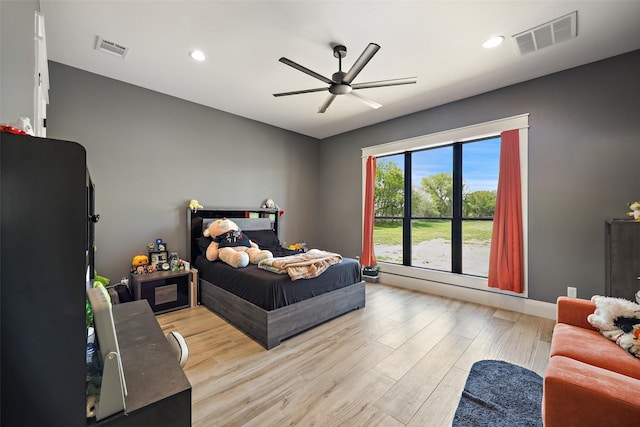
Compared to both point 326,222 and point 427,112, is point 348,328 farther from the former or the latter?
point 427,112

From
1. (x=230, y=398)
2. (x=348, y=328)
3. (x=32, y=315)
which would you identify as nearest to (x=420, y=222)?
(x=348, y=328)

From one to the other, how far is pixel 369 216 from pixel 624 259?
296 cm

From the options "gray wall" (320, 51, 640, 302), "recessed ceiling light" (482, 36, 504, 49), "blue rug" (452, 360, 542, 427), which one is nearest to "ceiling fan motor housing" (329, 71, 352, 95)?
"recessed ceiling light" (482, 36, 504, 49)

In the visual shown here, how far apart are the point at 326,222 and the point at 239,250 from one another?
245 cm

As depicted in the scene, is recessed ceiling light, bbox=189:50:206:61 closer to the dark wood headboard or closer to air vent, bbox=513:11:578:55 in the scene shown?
the dark wood headboard

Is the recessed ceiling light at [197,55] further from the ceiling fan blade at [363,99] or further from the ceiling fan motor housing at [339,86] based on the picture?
the ceiling fan blade at [363,99]

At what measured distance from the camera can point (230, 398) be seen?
171 cm

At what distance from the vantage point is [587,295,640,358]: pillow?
1509 mm

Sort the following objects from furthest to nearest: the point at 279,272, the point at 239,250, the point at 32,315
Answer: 1. the point at 239,250
2. the point at 279,272
3. the point at 32,315

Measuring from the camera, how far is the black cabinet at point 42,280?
602 mm

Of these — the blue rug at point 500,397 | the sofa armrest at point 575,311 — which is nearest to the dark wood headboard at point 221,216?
the blue rug at point 500,397

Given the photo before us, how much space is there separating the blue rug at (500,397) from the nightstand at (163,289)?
3.04 m

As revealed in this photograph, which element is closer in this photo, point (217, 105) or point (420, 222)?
point (217, 105)

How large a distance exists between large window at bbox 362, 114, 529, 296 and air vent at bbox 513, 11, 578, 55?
92 centimetres
